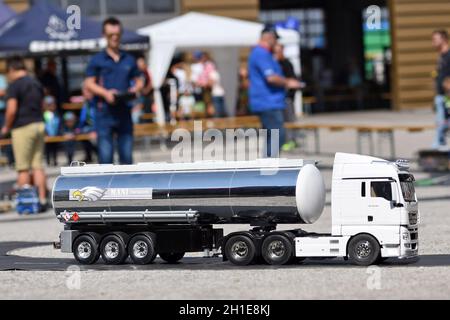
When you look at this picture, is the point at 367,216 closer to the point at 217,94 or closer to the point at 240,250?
the point at 240,250

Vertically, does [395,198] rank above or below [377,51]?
below

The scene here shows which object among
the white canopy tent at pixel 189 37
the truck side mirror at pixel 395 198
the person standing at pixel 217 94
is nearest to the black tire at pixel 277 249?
the truck side mirror at pixel 395 198

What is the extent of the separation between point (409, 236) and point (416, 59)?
28.4m

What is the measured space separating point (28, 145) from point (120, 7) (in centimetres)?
1748

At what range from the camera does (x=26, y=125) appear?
16094 millimetres

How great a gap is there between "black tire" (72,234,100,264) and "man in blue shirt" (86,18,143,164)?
497 cm

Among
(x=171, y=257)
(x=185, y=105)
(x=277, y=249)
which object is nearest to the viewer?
(x=277, y=249)

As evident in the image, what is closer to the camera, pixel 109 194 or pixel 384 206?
pixel 384 206

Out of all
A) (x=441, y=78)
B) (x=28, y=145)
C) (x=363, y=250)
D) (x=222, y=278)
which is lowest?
(x=222, y=278)

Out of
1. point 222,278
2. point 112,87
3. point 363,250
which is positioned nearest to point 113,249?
point 222,278

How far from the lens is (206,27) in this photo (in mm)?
28281

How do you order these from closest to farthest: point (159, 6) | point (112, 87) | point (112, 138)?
point (112, 87), point (112, 138), point (159, 6)
